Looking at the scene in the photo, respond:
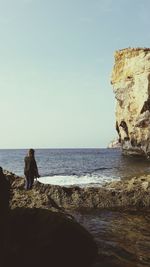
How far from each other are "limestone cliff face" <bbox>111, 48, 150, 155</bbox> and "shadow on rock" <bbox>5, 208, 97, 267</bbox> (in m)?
44.3

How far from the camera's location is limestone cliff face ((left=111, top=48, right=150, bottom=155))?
5172 centimetres

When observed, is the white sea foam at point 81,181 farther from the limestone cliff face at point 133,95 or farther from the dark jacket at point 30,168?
the limestone cliff face at point 133,95

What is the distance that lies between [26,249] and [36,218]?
2.86 ft

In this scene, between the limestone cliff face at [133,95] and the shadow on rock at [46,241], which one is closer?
the shadow on rock at [46,241]

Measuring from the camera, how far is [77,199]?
13562 millimetres

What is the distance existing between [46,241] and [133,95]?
49.5 meters

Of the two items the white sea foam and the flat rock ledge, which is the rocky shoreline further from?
the white sea foam

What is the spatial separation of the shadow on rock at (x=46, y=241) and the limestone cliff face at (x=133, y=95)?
145 feet

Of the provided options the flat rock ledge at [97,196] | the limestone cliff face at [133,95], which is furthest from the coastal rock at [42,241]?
the limestone cliff face at [133,95]

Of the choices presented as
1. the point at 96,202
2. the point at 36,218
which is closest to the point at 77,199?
the point at 96,202

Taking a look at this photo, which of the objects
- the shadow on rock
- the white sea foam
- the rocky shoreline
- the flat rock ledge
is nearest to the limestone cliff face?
the white sea foam

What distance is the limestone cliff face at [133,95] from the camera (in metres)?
51.7

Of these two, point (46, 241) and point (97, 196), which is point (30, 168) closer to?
point (97, 196)

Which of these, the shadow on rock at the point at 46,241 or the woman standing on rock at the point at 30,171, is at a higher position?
the woman standing on rock at the point at 30,171
